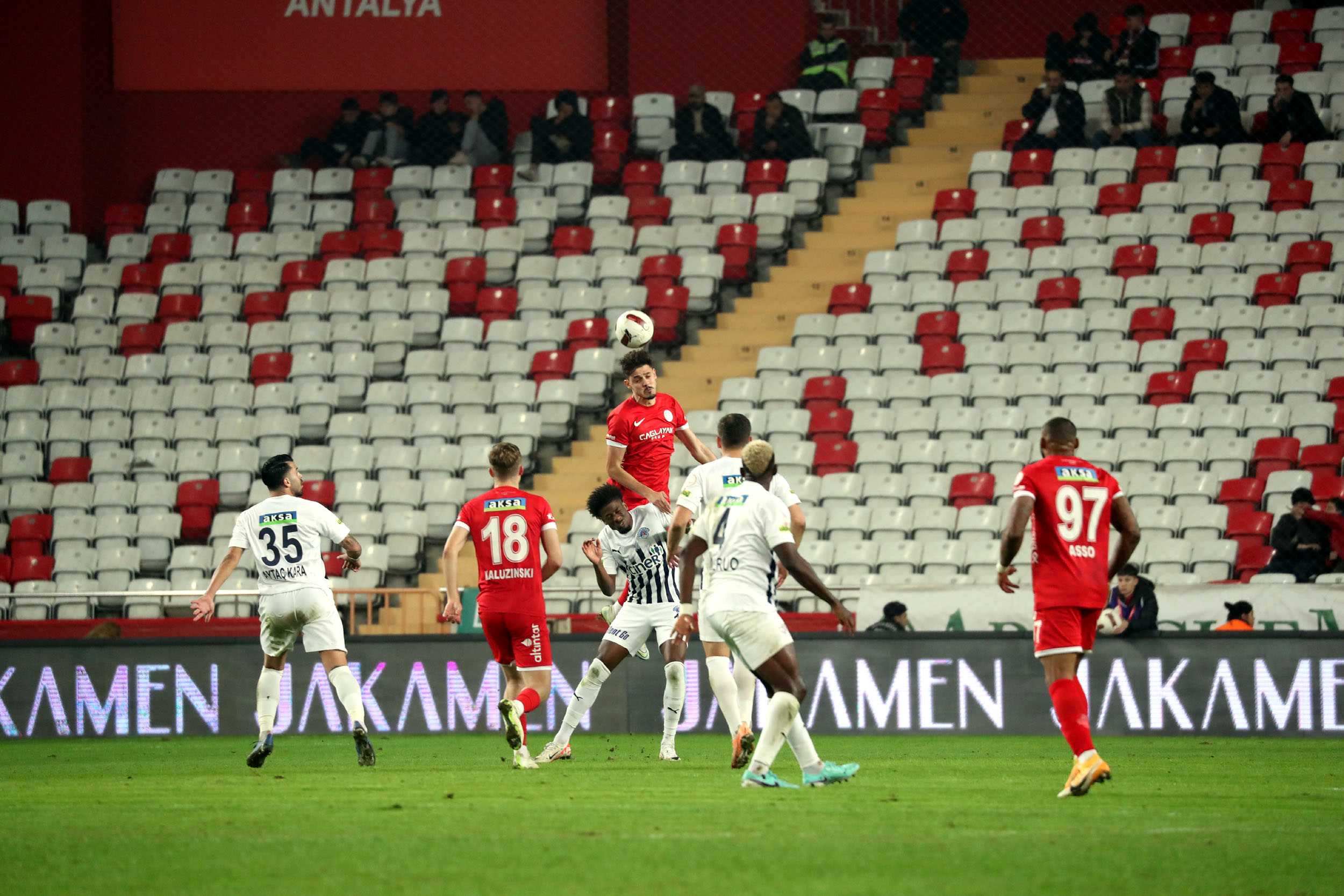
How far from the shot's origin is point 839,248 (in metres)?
23.6

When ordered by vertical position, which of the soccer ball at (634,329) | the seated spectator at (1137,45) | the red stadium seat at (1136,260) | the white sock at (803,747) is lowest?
the white sock at (803,747)

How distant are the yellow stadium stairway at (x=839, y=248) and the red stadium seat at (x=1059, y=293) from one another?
10.1ft

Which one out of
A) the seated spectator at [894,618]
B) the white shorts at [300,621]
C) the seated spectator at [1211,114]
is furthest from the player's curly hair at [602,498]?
the seated spectator at [1211,114]

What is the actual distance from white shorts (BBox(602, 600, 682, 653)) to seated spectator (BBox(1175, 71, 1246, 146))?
14.3 meters

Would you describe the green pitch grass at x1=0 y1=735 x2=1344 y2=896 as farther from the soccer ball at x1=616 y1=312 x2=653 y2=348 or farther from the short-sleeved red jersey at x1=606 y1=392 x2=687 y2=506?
the soccer ball at x1=616 y1=312 x2=653 y2=348

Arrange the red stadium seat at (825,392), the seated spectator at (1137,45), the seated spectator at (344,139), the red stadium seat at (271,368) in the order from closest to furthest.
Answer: the red stadium seat at (825,392), the red stadium seat at (271,368), the seated spectator at (1137,45), the seated spectator at (344,139)

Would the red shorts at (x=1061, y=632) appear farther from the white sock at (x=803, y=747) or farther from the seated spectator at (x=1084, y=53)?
the seated spectator at (x=1084, y=53)

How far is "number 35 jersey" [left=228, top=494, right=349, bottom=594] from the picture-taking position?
10734 millimetres

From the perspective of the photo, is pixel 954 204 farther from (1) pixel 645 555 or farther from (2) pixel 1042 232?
(1) pixel 645 555

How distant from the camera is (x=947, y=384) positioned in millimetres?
19922

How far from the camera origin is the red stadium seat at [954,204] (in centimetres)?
2284

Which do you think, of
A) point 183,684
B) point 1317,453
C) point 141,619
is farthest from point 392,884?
point 1317,453

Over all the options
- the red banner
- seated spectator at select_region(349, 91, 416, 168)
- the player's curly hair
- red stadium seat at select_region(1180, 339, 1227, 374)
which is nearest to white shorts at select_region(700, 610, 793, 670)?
the player's curly hair

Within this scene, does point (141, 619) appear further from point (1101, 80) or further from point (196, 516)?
point (1101, 80)
